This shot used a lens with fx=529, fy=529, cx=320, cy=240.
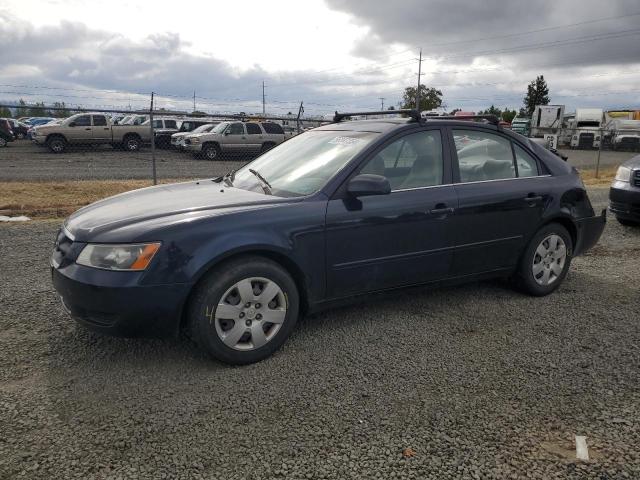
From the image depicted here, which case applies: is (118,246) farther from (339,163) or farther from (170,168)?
(170,168)

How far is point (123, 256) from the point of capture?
306 cm

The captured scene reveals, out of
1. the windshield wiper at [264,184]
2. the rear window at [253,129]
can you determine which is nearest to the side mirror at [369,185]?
the windshield wiper at [264,184]

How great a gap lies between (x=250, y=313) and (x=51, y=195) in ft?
29.1

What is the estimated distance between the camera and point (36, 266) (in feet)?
17.4

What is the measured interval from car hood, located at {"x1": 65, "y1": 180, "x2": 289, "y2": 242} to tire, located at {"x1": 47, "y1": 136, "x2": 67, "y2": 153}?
67.7 feet

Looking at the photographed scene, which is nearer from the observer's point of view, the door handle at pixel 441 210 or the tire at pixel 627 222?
the door handle at pixel 441 210

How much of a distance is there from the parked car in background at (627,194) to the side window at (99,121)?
21036 millimetres

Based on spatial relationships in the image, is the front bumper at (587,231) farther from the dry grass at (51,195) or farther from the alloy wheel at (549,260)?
the dry grass at (51,195)

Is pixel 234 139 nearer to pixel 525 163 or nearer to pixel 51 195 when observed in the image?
pixel 51 195

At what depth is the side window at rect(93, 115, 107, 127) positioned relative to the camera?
22.9 meters

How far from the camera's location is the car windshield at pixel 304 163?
3777 millimetres

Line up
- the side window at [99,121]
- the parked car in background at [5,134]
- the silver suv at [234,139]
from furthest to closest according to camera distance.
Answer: the parked car in background at [5,134] < the side window at [99,121] < the silver suv at [234,139]

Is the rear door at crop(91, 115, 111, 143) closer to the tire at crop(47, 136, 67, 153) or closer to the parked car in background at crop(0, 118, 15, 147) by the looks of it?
the tire at crop(47, 136, 67, 153)

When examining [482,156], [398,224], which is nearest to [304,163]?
[398,224]
